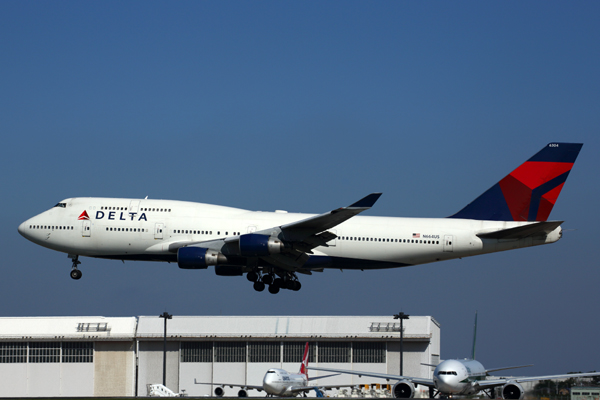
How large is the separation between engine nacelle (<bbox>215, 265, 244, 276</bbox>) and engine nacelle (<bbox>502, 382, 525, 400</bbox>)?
51.5 feet

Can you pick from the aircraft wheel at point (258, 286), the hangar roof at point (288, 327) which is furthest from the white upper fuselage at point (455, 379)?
the hangar roof at point (288, 327)

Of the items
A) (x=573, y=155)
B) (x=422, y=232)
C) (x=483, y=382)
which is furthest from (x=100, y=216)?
(x=573, y=155)

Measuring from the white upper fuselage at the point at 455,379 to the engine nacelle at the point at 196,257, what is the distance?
1419 cm

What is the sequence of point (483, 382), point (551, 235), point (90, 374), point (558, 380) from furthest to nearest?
point (90, 374), point (483, 382), point (551, 235), point (558, 380)

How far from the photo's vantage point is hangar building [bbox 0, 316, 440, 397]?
72000 mm

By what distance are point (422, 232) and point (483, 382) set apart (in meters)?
9.87

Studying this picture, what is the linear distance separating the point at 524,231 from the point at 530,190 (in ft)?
15.1

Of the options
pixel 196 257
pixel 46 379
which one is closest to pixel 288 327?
pixel 46 379

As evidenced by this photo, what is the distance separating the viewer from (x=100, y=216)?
44750 millimetres

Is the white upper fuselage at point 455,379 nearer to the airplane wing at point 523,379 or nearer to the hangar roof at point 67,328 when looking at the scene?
the airplane wing at point 523,379

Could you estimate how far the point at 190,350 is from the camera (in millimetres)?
74375

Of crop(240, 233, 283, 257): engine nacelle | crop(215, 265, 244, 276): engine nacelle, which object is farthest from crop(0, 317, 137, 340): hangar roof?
crop(240, 233, 283, 257): engine nacelle

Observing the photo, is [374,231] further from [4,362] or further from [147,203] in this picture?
[4,362]

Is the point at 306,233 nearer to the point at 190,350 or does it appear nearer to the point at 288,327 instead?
the point at 288,327
